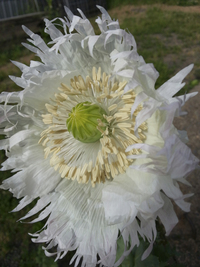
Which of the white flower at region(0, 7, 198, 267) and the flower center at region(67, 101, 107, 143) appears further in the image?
the flower center at region(67, 101, 107, 143)

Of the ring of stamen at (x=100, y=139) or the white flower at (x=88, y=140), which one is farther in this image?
the ring of stamen at (x=100, y=139)

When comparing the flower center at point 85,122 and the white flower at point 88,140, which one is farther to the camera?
the flower center at point 85,122

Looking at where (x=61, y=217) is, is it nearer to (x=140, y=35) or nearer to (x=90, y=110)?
(x=90, y=110)
